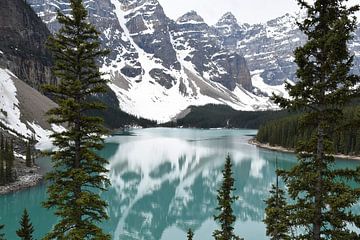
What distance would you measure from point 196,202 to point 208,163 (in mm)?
38190

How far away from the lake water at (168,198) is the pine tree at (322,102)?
106 ft

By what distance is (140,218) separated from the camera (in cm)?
5297

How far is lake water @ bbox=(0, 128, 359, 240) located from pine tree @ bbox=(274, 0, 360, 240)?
1272 inches

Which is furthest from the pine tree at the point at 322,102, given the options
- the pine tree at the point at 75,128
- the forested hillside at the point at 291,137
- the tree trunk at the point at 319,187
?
the forested hillside at the point at 291,137

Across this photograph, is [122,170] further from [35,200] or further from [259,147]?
[259,147]

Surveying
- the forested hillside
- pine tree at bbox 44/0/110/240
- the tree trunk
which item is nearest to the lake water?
the forested hillside

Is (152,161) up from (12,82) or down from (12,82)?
down

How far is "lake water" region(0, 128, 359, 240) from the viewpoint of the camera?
46938 millimetres

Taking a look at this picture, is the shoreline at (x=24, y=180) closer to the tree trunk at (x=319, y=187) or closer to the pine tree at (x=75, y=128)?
the pine tree at (x=75, y=128)

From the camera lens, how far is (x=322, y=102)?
41.3ft

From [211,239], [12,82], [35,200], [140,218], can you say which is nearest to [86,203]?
[211,239]

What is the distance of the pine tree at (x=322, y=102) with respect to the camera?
11992 mm

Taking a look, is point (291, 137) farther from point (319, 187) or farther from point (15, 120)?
point (319, 187)

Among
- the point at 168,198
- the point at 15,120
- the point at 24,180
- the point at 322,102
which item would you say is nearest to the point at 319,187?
the point at 322,102
